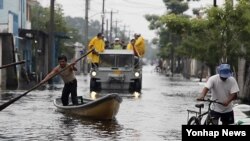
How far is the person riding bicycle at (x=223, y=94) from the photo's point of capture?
12.5m

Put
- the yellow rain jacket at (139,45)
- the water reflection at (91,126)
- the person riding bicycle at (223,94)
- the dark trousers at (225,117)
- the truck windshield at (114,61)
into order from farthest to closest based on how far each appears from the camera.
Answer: the yellow rain jacket at (139,45)
the truck windshield at (114,61)
the water reflection at (91,126)
the dark trousers at (225,117)
the person riding bicycle at (223,94)

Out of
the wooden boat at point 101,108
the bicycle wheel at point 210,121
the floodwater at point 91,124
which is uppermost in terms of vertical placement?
the bicycle wheel at point 210,121

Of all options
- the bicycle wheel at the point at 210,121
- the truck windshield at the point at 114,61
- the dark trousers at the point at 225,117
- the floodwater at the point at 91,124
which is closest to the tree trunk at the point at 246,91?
the floodwater at the point at 91,124

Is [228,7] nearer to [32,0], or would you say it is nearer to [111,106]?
[111,106]

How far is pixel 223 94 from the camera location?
12.6 meters

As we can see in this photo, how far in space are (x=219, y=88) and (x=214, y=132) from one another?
3186 millimetres

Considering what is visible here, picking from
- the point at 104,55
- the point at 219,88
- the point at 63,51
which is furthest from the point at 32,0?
the point at 219,88

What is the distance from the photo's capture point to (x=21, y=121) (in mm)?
18625

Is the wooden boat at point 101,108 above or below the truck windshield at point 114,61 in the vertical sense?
below

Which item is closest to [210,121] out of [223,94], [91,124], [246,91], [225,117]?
[225,117]

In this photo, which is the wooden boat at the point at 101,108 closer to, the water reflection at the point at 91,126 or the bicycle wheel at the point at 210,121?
the water reflection at the point at 91,126

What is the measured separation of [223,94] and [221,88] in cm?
12

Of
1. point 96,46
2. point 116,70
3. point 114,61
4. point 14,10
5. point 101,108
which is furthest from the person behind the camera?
point 14,10

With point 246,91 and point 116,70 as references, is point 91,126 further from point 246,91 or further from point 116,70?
point 116,70
